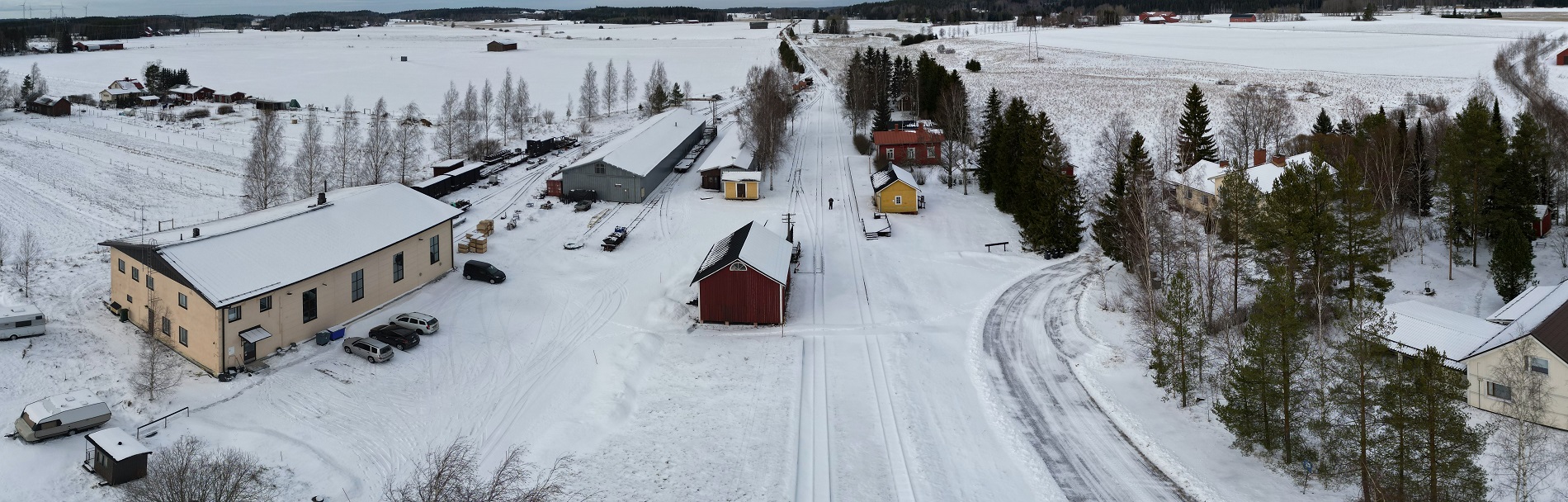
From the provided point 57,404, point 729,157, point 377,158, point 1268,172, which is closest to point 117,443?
point 57,404

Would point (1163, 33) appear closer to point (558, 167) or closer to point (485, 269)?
point (558, 167)

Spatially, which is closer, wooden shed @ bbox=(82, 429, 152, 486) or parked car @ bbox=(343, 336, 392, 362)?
wooden shed @ bbox=(82, 429, 152, 486)

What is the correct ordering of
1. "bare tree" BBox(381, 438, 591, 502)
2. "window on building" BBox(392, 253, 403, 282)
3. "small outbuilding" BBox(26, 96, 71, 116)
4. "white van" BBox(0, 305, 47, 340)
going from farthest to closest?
"small outbuilding" BBox(26, 96, 71, 116) < "window on building" BBox(392, 253, 403, 282) < "white van" BBox(0, 305, 47, 340) < "bare tree" BBox(381, 438, 591, 502)

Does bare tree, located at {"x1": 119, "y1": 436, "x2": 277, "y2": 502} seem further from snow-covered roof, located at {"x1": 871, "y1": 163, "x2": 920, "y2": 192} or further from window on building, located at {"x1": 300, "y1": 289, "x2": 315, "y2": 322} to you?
snow-covered roof, located at {"x1": 871, "y1": 163, "x2": 920, "y2": 192}

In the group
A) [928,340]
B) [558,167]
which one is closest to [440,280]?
[928,340]

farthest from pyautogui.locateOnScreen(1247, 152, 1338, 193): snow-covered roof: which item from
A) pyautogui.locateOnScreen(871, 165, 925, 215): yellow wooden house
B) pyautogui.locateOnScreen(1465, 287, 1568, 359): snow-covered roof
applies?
pyautogui.locateOnScreen(1465, 287, 1568, 359): snow-covered roof

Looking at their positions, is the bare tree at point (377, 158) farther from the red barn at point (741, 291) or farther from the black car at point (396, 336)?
the red barn at point (741, 291)

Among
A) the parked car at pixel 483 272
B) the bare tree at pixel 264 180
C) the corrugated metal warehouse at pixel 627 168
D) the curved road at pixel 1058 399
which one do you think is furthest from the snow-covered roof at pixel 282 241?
the curved road at pixel 1058 399
